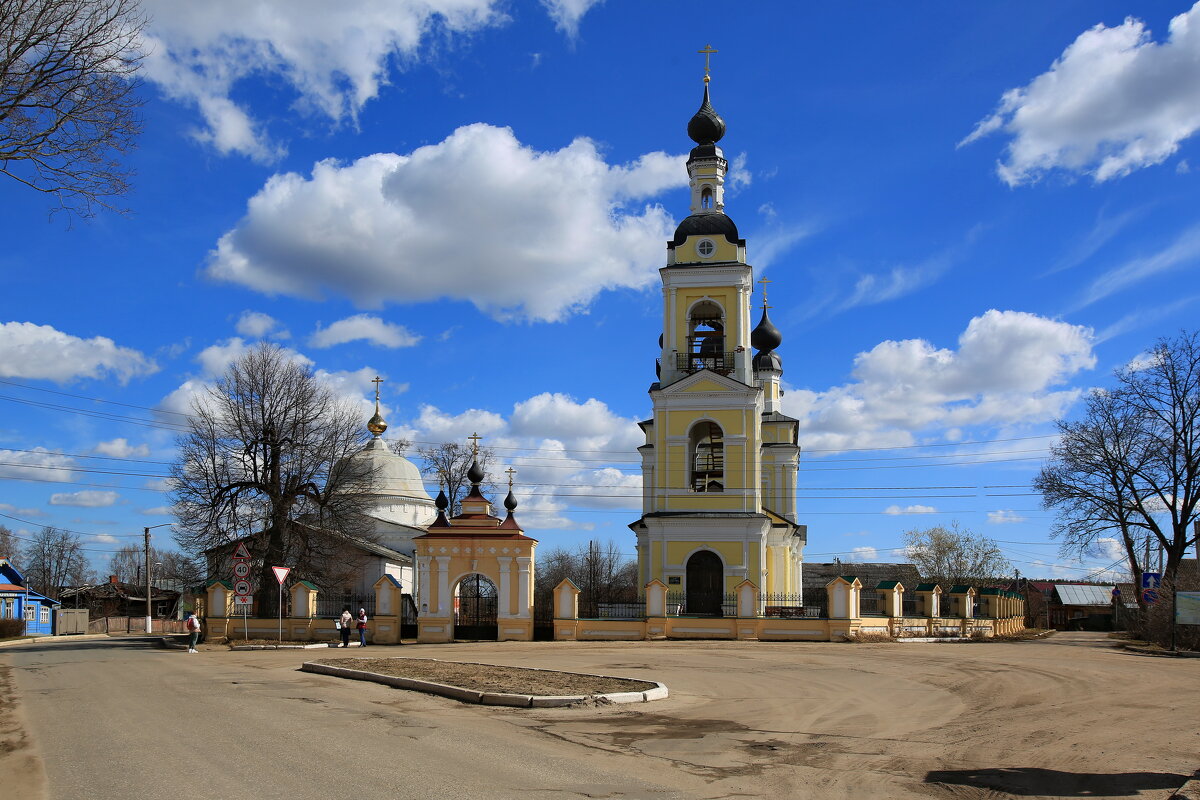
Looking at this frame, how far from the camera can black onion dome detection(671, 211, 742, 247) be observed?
40844mm

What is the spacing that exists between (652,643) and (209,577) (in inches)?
622

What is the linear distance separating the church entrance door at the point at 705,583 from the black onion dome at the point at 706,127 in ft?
58.7

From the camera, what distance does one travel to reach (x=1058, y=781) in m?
8.89

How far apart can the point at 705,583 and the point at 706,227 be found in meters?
14.1

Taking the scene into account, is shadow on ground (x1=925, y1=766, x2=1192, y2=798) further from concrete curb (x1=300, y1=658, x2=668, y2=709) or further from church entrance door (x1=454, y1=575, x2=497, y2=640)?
church entrance door (x1=454, y1=575, x2=497, y2=640)

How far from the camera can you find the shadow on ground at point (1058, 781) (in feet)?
27.8

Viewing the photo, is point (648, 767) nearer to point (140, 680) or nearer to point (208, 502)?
point (140, 680)

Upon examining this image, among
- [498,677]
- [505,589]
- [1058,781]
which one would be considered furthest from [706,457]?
[1058,781]

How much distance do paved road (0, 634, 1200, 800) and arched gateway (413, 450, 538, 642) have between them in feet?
41.6

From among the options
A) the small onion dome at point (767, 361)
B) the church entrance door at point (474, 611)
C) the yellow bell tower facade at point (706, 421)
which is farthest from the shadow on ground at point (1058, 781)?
the small onion dome at point (767, 361)

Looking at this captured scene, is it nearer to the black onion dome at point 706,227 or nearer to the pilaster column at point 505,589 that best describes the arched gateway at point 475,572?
the pilaster column at point 505,589

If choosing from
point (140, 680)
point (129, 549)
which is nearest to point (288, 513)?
point (140, 680)

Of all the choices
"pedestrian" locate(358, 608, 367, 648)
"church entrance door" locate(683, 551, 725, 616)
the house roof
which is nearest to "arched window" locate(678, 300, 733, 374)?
"church entrance door" locate(683, 551, 725, 616)

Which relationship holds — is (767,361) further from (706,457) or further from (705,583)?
(705,583)
